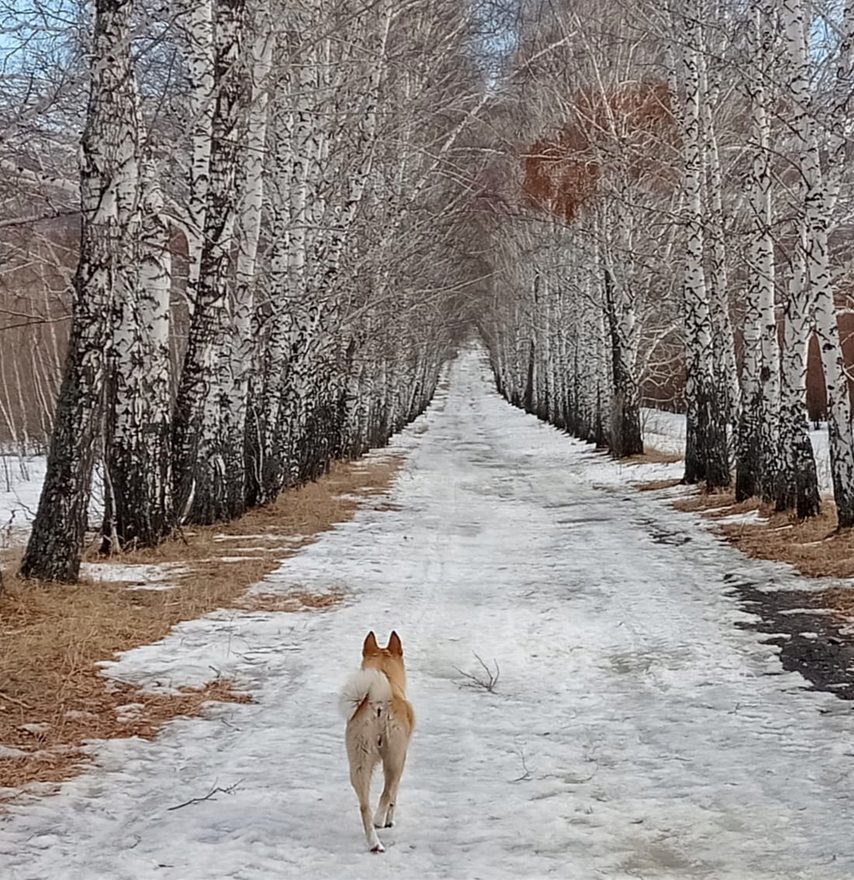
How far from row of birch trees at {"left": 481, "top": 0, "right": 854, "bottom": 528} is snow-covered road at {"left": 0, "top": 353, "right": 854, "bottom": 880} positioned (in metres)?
4.09

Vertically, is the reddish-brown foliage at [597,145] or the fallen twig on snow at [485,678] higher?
the reddish-brown foliage at [597,145]

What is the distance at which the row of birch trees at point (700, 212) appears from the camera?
12133 millimetres

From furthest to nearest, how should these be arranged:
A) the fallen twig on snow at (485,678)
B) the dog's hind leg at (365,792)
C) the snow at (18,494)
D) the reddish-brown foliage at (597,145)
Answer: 1. the reddish-brown foliage at (597,145)
2. the snow at (18,494)
3. the fallen twig on snow at (485,678)
4. the dog's hind leg at (365,792)

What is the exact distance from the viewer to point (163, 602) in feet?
28.9

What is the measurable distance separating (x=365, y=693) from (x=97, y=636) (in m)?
3.88

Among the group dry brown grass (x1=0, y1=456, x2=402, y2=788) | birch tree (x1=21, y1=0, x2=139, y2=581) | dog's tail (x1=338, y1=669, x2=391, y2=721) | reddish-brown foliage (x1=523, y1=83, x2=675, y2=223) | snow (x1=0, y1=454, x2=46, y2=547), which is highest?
reddish-brown foliage (x1=523, y1=83, x2=675, y2=223)

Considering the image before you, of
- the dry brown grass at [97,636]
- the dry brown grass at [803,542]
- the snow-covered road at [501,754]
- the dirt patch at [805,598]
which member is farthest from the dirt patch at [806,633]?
the dry brown grass at [97,636]

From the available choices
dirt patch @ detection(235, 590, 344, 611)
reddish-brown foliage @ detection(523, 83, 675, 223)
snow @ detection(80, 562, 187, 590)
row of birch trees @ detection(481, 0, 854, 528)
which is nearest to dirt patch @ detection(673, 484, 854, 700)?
row of birch trees @ detection(481, 0, 854, 528)

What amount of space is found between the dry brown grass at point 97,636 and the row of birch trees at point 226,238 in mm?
609

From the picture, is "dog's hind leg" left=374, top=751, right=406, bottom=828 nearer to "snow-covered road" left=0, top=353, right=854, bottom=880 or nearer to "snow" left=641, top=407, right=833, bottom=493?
"snow-covered road" left=0, top=353, right=854, bottom=880

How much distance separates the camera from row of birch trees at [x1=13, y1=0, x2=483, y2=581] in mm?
8969

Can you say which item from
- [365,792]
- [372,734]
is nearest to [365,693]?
[372,734]

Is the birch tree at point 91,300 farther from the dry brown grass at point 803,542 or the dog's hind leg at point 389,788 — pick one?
the dry brown grass at point 803,542

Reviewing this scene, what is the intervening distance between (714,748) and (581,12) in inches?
857
